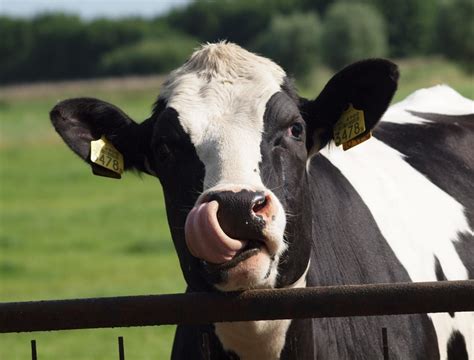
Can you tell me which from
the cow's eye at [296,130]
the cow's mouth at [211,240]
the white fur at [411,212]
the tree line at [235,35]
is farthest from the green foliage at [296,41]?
the cow's mouth at [211,240]

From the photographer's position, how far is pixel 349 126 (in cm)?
463

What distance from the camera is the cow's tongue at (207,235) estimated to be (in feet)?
11.6

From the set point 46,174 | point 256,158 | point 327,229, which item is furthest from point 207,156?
point 46,174

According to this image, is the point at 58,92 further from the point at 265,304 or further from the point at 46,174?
the point at 265,304

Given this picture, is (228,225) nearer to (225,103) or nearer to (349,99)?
(225,103)

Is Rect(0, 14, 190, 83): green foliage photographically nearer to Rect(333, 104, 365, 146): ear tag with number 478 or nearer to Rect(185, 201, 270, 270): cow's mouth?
Rect(333, 104, 365, 146): ear tag with number 478

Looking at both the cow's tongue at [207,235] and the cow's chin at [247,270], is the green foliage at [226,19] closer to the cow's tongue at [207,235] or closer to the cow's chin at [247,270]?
the cow's chin at [247,270]

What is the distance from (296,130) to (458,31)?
1590 inches

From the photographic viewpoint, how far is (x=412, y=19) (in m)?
17.1

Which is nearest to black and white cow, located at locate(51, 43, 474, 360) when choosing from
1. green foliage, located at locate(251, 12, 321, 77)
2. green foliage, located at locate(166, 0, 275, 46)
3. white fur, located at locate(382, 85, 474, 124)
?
white fur, located at locate(382, 85, 474, 124)

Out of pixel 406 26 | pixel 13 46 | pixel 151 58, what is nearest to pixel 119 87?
pixel 151 58

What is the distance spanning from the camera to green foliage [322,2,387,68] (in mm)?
33031

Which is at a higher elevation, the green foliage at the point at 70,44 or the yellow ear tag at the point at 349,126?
the yellow ear tag at the point at 349,126

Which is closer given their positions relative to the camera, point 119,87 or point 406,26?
point 406,26
